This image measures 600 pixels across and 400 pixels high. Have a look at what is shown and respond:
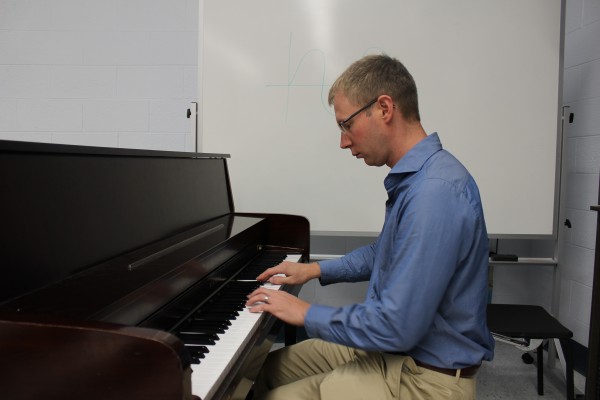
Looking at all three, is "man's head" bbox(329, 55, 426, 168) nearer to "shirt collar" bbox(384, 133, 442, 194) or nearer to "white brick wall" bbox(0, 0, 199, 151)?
"shirt collar" bbox(384, 133, 442, 194)

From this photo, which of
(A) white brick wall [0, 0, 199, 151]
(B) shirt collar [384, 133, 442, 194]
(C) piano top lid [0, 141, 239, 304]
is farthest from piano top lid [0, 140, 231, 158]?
(A) white brick wall [0, 0, 199, 151]

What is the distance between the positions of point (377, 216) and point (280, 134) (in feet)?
2.00

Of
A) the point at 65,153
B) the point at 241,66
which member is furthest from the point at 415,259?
the point at 241,66

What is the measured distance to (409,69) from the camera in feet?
6.89

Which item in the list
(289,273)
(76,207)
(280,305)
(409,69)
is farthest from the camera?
(409,69)

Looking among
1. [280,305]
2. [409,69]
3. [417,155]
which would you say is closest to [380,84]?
[417,155]

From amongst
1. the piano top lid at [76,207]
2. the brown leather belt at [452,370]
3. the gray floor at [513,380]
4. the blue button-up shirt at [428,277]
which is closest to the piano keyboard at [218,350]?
the blue button-up shirt at [428,277]

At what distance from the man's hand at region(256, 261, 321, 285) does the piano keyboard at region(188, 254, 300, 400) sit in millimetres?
237

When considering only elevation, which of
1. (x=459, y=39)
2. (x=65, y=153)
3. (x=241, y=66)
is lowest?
(x=65, y=153)

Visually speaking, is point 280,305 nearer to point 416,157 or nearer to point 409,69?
point 416,157

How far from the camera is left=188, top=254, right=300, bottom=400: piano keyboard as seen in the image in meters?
0.77

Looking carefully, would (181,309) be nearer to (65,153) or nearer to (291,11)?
(65,153)

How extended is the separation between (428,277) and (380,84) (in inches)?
18.1

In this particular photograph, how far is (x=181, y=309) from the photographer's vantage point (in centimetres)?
103
